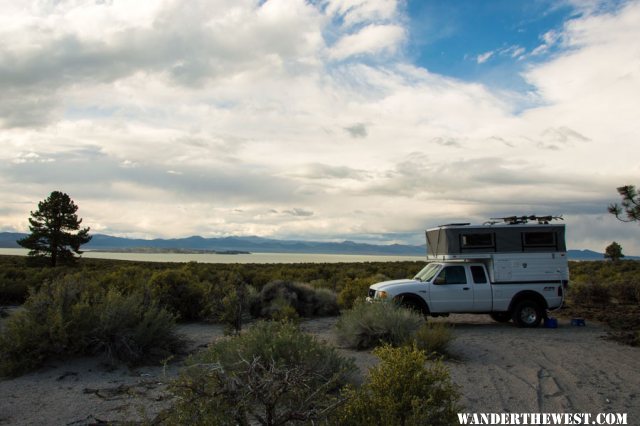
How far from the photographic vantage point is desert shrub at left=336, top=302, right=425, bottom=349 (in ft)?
33.9

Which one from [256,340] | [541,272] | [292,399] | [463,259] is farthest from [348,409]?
[541,272]

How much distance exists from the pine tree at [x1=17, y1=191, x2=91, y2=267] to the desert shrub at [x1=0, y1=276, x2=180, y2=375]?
35.2 meters

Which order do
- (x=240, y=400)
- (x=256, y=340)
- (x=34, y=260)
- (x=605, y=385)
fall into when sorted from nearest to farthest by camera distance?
(x=240, y=400) < (x=256, y=340) < (x=605, y=385) < (x=34, y=260)

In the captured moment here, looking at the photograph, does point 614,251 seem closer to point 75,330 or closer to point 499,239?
point 499,239

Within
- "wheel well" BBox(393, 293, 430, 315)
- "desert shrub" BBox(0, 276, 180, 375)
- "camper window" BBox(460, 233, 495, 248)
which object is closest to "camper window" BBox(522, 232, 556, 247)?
"camper window" BBox(460, 233, 495, 248)

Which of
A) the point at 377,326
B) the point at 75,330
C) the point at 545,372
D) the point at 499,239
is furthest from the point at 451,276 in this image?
the point at 75,330

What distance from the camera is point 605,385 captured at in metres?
7.93

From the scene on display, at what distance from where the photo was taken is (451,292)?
44.4 feet

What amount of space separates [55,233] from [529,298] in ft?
128

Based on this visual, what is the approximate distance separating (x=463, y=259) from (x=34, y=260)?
37.9 meters

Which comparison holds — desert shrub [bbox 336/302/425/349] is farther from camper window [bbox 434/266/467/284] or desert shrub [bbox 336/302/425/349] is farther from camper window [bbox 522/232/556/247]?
camper window [bbox 522/232/556/247]

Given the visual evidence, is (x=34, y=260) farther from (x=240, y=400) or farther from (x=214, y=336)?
(x=240, y=400)

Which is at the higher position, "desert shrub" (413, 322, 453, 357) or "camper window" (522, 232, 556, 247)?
"camper window" (522, 232, 556, 247)

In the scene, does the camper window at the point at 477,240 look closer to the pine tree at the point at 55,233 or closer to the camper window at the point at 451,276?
the camper window at the point at 451,276
